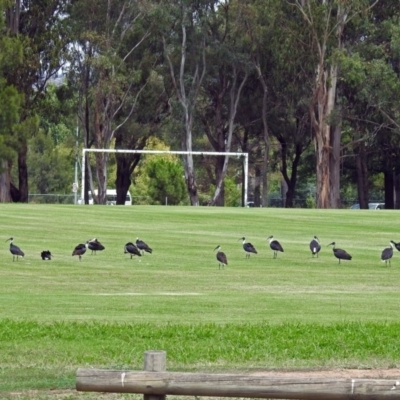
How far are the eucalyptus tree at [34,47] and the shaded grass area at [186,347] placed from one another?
45.9 metres

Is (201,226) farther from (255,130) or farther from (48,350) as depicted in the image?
(255,130)

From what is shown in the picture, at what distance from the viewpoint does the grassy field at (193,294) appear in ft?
40.0

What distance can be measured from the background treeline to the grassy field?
15.5m

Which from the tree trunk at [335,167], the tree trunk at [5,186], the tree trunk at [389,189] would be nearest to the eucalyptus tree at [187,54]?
the tree trunk at [335,167]

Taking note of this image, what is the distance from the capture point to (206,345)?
41.9ft

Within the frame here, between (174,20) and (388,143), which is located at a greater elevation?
(174,20)

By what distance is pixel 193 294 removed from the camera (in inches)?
844

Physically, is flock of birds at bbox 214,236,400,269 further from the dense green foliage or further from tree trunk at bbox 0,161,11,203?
the dense green foliage

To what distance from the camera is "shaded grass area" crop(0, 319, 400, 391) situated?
1131 cm

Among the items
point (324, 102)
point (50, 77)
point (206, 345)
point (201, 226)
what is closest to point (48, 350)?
point (206, 345)

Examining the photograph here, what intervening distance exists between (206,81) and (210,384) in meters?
61.6

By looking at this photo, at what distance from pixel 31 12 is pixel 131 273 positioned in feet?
126

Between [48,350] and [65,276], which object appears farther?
[65,276]

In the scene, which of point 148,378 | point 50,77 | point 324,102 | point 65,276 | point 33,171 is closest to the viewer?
point 148,378
